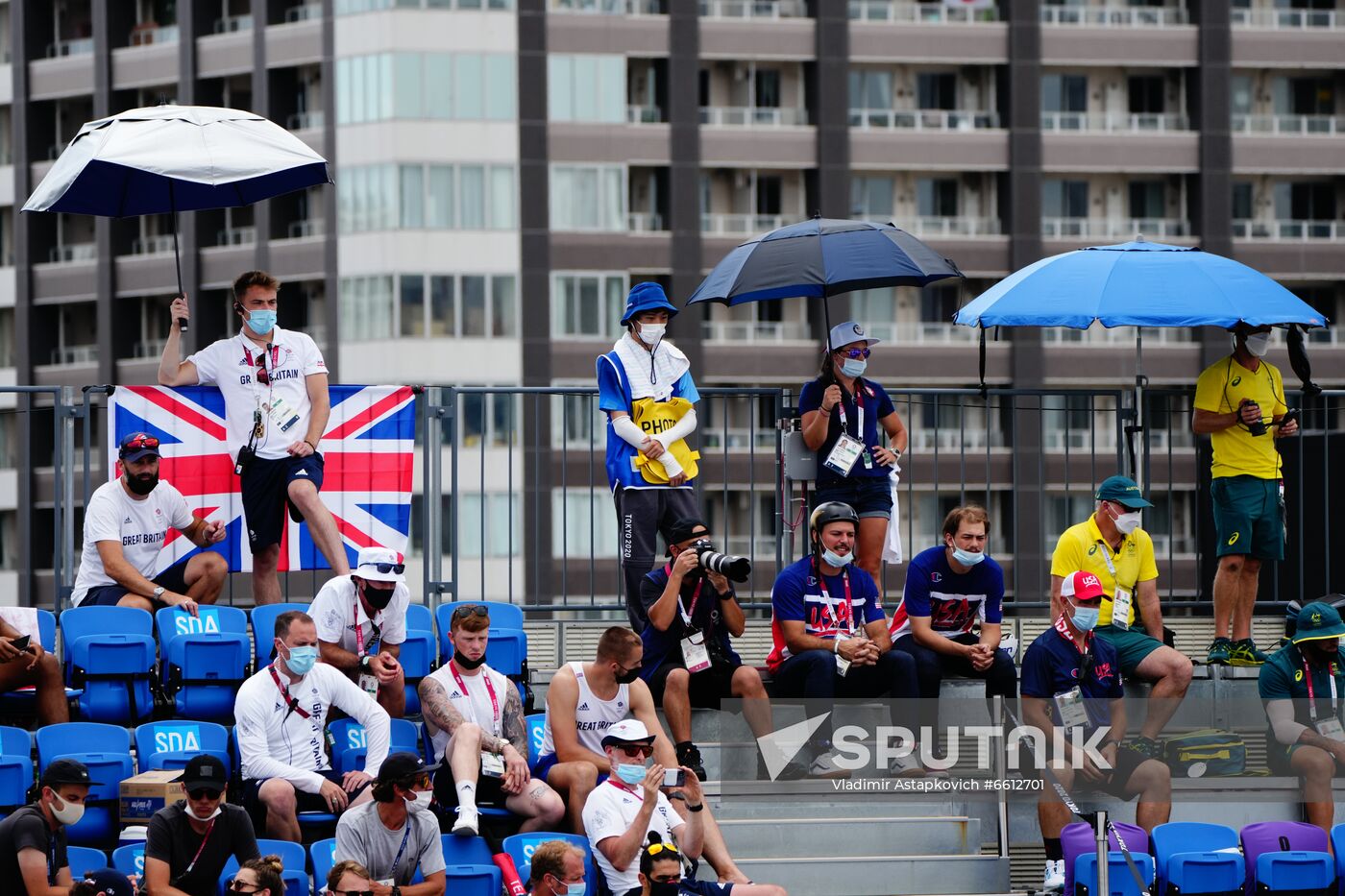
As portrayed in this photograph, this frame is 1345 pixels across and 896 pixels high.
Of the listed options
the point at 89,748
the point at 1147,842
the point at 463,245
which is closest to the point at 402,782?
the point at 89,748

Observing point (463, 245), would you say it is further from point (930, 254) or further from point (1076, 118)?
point (930, 254)

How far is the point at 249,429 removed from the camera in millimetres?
12359

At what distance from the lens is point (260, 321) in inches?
478

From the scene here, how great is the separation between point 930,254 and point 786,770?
3550 millimetres

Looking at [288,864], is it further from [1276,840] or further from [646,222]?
[646,222]

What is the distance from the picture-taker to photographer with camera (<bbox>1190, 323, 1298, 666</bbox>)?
12.9 metres

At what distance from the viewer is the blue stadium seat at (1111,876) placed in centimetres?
1059

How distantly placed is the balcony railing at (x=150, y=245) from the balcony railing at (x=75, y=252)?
0.91 m

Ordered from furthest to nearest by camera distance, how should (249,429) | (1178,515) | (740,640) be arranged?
(1178,515)
(740,640)
(249,429)

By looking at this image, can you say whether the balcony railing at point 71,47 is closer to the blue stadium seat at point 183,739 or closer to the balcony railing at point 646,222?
the balcony railing at point 646,222

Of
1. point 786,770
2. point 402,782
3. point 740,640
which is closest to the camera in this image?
point 402,782

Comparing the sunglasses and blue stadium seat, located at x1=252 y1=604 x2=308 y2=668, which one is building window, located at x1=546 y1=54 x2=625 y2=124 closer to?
blue stadium seat, located at x1=252 y1=604 x2=308 y2=668

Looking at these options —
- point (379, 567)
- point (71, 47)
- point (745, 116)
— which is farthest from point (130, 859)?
point (71, 47)

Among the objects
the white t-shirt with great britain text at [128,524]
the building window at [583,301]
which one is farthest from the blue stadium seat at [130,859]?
the building window at [583,301]
